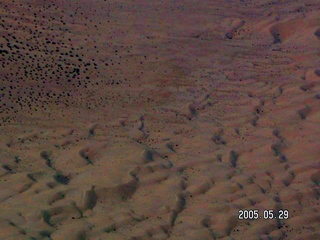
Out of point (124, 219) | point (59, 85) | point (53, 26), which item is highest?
point (53, 26)

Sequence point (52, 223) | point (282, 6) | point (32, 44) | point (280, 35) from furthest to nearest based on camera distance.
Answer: point (282, 6)
point (280, 35)
point (32, 44)
point (52, 223)

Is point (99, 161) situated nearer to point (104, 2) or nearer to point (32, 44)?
point (32, 44)

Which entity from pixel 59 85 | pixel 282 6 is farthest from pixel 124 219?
pixel 282 6

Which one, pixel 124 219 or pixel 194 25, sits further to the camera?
pixel 194 25

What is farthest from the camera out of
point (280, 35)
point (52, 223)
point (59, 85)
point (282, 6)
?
point (282, 6)

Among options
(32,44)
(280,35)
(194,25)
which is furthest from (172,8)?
(32,44)

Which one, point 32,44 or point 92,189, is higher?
point 32,44
